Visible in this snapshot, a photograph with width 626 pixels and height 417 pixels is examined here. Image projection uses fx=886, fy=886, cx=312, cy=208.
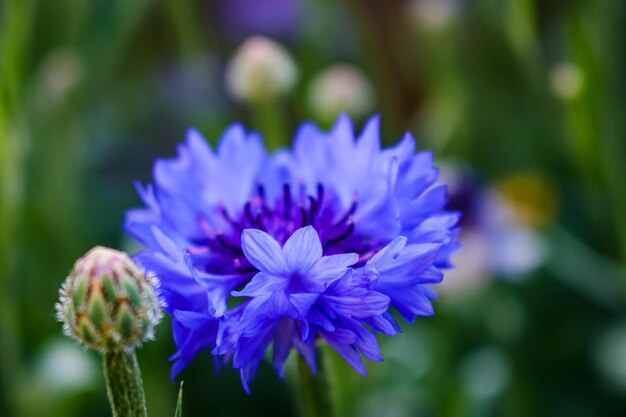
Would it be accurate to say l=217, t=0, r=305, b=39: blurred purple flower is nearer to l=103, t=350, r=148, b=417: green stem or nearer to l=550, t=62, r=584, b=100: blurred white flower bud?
l=550, t=62, r=584, b=100: blurred white flower bud

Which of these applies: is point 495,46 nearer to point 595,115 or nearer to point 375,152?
point 595,115

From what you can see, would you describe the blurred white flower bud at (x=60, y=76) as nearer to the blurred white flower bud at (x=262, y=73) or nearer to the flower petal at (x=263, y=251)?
the blurred white flower bud at (x=262, y=73)

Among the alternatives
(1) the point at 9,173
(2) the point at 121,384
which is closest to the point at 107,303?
(2) the point at 121,384

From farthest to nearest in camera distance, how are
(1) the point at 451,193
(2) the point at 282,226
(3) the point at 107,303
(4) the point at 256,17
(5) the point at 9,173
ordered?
(4) the point at 256,17 → (1) the point at 451,193 → (5) the point at 9,173 → (2) the point at 282,226 → (3) the point at 107,303

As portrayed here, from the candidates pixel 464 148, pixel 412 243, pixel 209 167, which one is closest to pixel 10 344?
pixel 209 167

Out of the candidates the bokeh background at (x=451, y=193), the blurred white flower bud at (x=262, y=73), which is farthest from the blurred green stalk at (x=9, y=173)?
the blurred white flower bud at (x=262, y=73)

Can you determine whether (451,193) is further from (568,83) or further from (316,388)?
(316,388)

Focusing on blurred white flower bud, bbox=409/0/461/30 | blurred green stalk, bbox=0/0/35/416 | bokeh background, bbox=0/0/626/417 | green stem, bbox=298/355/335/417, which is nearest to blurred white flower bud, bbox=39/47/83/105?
bokeh background, bbox=0/0/626/417
